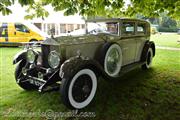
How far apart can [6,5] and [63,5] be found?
1.13 meters

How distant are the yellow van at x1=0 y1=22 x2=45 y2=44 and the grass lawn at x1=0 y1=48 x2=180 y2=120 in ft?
26.8

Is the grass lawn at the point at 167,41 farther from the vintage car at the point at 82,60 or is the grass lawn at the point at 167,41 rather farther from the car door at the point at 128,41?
the vintage car at the point at 82,60

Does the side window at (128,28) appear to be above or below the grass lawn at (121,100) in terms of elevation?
above

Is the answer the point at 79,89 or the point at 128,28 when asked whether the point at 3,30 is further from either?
the point at 79,89

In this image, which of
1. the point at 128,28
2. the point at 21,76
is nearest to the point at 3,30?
the point at 21,76

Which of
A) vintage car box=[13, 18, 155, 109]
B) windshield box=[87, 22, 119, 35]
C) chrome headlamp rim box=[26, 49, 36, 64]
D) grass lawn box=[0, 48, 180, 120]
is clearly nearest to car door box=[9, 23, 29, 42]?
grass lawn box=[0, 48, 180, 120]

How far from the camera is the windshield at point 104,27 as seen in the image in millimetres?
4988

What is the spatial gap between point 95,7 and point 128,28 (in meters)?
1.28

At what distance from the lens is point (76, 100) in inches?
137

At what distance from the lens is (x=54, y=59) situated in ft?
13.1

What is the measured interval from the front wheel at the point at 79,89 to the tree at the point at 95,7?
4.78ft

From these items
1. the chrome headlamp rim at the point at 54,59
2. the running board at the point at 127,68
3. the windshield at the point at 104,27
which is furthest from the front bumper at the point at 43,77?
the windshield at the point at 104,27

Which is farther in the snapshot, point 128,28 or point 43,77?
point 128,28

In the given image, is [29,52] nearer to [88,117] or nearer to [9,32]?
[88,117]
